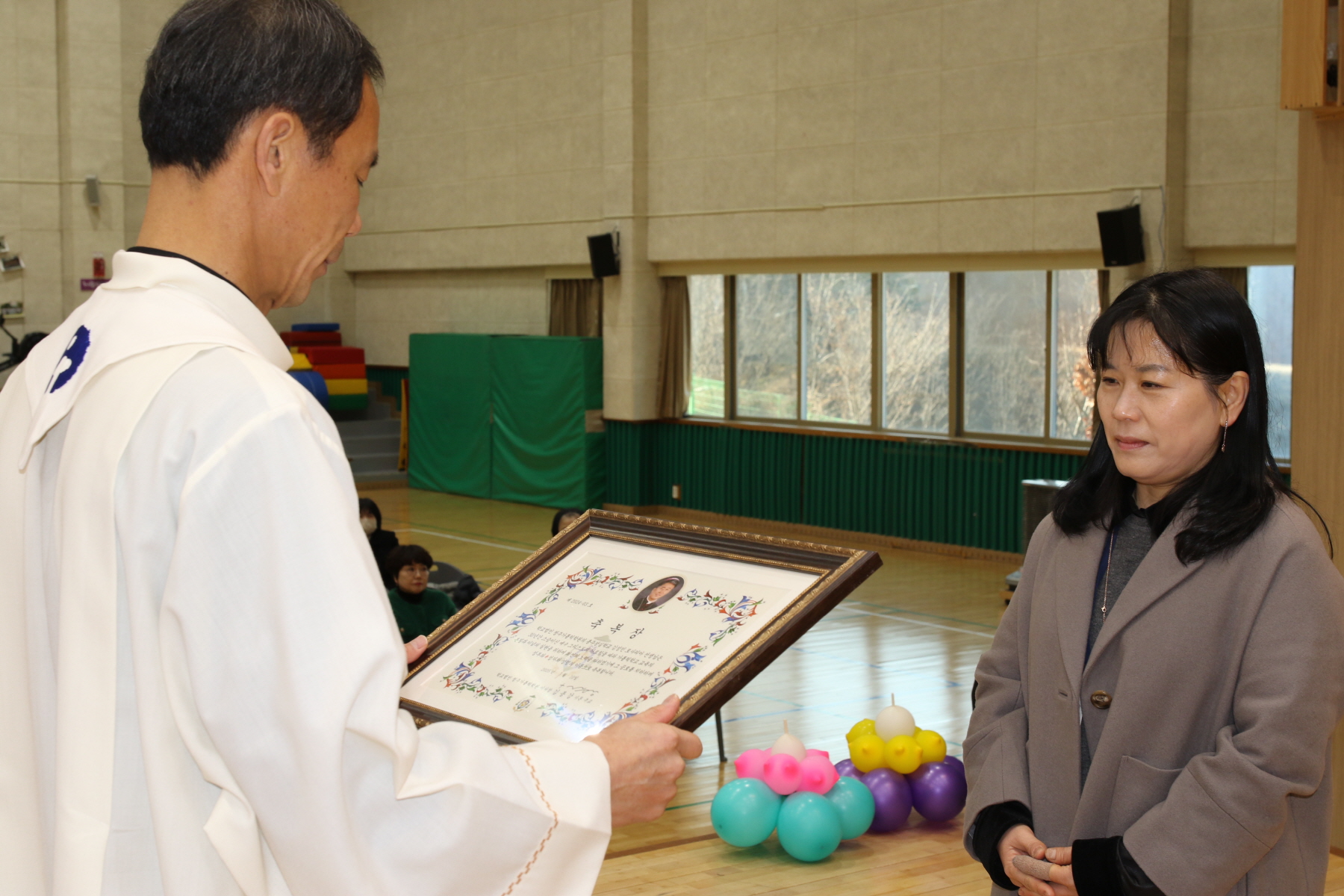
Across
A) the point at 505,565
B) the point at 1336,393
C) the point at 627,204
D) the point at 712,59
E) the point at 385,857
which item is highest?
the point at 712,59

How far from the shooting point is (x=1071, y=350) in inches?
498

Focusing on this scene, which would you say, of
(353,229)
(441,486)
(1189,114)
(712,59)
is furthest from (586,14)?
(353,229)

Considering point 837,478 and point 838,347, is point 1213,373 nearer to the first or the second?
point 837,478

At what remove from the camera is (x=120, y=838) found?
1271 mm

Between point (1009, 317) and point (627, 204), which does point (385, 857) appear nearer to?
point (1009, 317)

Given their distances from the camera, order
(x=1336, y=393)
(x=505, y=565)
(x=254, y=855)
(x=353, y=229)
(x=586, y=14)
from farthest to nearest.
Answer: (x=586, y=14)
(x=505, y=565)
(x=1336, y=393)
(x=353, y=229)
(x=254, y=855)

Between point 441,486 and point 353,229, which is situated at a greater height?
point 353,229

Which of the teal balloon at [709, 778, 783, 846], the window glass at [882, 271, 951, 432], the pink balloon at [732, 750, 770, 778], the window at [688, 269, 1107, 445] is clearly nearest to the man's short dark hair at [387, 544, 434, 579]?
the pink balloon at [732, 750, 770, 778]

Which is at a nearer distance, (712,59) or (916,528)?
(916,528)

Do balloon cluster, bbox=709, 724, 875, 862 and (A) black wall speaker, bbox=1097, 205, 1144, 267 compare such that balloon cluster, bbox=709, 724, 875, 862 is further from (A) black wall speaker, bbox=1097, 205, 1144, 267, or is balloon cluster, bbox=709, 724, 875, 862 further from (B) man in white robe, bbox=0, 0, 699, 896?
(A) black wall speaker, bbox=1097, 205, 1144, 267

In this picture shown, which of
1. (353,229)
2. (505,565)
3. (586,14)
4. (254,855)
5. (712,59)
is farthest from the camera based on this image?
(586,14)

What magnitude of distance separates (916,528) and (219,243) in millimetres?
12656

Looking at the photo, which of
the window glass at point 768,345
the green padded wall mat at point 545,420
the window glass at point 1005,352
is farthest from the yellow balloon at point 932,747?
the green padded wall mat at point 545,420

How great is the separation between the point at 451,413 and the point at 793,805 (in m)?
13.7
